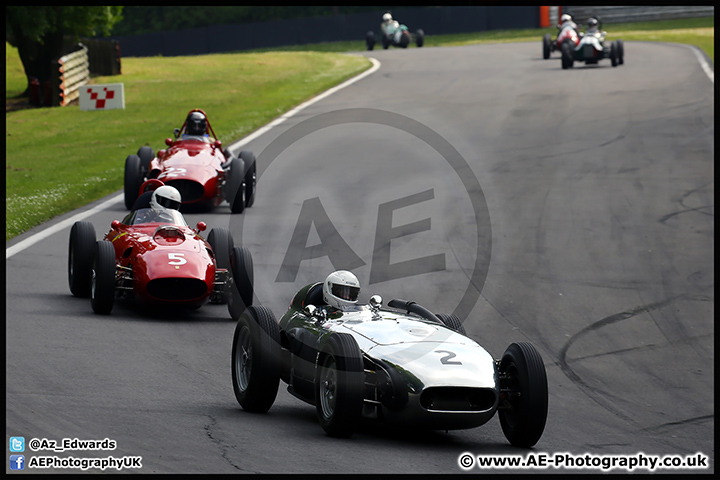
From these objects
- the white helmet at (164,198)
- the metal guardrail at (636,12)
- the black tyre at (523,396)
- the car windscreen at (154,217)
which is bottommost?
the black tyre at (523,396)

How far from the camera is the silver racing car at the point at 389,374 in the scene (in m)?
8.14

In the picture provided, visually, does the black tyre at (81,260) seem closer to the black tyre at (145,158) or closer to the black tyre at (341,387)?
the black tyre at (341,387)

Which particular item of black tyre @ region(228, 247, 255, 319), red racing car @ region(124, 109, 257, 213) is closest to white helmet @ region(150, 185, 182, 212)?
black tyre @ region(228, 247, 255, 319)

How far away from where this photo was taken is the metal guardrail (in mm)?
58781

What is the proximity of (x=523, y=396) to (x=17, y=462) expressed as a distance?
3.78 metres

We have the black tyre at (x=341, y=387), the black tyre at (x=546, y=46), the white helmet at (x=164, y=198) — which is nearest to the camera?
the black tyre at (x=341, y=387)

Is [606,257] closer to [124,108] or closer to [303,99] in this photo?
[303,99]

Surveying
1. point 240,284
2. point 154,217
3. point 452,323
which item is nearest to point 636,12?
point 154,217

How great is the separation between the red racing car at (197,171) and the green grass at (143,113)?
65.4 inches

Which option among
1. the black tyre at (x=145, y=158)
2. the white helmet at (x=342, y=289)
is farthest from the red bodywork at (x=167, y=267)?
the black tyre at (x=145, y=158)

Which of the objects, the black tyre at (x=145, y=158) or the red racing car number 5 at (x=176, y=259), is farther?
the black tyre at (x=145, y=158)

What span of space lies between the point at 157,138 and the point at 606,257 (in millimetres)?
14478

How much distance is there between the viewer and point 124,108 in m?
33.4
